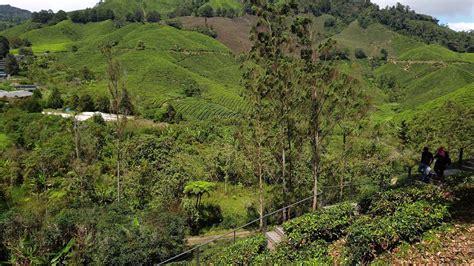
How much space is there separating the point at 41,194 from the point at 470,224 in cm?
2720

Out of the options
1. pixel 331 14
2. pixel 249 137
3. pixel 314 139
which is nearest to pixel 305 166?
pixel 249 137

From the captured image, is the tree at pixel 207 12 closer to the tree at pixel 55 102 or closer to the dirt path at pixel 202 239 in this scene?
the tree at pixel 55 102

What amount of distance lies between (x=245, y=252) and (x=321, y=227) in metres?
2.53

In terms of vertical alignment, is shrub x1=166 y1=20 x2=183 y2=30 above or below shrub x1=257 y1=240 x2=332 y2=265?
above

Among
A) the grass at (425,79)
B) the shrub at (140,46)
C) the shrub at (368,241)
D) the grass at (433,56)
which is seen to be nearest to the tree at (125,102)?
the shrub at (368,241)

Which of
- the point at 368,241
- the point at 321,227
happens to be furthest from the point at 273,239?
the point at 368,241

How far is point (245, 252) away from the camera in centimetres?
1251

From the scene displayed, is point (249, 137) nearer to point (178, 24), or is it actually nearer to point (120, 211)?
point (120, 211)

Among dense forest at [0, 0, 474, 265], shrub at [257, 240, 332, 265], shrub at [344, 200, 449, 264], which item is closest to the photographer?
shrub at [344, 200, 449, 264]

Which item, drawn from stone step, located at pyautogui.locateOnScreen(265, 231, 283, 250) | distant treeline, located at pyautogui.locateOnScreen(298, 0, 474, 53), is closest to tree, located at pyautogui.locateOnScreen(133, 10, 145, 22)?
distant treeline, located at pyautogui.locateOnScreen(298, 0, 474, 53)

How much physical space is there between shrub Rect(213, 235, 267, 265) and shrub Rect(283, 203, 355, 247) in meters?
1.00

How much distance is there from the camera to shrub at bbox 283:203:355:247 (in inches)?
492

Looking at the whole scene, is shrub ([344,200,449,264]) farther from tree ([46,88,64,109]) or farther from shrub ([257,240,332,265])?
tree ([46,88,64,109])

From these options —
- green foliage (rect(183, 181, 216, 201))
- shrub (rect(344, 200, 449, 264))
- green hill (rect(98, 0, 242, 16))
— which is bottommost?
green foliage (rect(183, 181, 216, 201))
